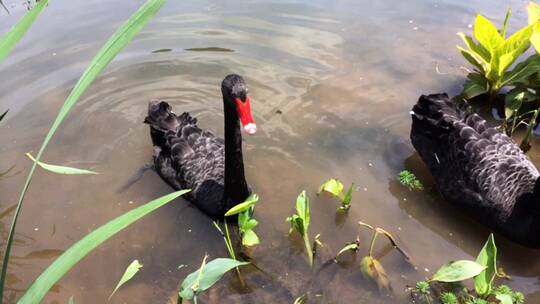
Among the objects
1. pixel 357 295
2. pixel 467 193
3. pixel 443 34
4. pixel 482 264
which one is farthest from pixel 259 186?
pixel 443 34

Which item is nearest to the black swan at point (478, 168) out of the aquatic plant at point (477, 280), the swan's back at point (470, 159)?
the swan's back at point (470, 159)

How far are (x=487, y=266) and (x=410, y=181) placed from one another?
1130 millimetres

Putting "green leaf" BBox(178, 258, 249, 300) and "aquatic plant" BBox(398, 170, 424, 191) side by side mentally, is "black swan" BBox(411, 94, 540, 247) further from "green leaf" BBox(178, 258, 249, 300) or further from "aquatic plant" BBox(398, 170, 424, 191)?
"green leaf" BBox(178, 258, 249, 300)

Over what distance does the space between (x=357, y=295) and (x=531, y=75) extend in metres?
2.47

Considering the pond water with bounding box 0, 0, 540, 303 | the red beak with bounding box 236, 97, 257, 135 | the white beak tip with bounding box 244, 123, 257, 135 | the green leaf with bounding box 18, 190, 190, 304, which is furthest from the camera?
the pond water with bounding box 0, 0, 540, 303

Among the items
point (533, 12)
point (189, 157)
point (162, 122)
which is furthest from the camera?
point (533, 12)

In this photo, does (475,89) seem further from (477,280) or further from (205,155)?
(205,155)

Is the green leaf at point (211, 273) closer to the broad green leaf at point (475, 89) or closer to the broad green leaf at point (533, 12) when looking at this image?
the broad green leaf at point (475, 89)

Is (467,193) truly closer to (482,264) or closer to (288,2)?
(482,264)

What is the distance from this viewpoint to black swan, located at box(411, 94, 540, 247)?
2846 mm

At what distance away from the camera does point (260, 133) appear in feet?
12.9

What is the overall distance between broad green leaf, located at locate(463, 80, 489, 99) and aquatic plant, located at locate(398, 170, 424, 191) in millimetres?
1083

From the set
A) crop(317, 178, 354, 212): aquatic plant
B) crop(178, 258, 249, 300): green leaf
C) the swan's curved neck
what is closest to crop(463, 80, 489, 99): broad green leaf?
crop(317, 178, 354, 212): aquatic plant

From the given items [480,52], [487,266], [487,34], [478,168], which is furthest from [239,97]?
[480,52]
